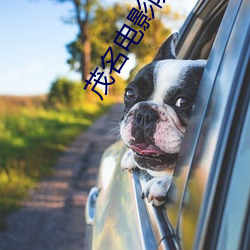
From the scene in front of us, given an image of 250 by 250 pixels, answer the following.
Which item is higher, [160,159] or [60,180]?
[160,159]

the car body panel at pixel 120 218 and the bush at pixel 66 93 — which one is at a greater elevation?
A: the car body panel at pixel 120 218

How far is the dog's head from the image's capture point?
160cm

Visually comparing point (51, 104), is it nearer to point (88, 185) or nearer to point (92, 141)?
point (92, 141)

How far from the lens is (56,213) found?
209 inches

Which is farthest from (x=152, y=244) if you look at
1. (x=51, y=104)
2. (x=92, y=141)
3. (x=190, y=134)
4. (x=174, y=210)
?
(x=51, y=104)

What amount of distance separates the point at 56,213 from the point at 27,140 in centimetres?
397

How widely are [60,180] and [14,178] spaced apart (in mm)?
738

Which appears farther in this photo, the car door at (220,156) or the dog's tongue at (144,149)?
the dog's tongue at (144,149)

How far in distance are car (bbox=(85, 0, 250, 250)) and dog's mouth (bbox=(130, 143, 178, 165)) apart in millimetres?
138

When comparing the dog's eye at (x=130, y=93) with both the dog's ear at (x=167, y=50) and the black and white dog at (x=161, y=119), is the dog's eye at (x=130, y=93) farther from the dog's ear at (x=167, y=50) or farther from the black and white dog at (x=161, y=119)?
the dog's ear at (x=167, y=50)

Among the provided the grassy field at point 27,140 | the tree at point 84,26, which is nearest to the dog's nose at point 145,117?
the grassy field at point 27,140

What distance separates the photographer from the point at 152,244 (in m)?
1.33

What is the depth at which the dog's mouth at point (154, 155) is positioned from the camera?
164 centimetres

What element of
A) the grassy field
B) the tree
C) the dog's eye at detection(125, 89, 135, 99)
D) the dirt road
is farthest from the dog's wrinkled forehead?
the tree
